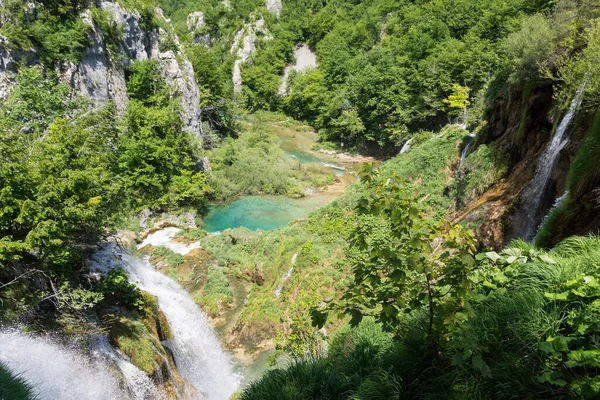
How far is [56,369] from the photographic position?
25.9 ft

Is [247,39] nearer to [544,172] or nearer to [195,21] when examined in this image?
[195,21]

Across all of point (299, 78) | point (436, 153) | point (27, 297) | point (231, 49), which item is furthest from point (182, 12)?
point (27, 297)

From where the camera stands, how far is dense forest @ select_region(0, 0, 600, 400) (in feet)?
12.0

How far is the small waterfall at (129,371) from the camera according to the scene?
353 inches

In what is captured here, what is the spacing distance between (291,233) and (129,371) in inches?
432

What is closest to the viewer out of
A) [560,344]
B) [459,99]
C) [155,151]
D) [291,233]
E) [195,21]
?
[560,344]

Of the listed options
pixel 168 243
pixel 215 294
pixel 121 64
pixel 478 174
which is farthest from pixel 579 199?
pixel 121 64

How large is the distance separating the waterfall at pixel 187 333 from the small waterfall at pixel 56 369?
11.3 feet

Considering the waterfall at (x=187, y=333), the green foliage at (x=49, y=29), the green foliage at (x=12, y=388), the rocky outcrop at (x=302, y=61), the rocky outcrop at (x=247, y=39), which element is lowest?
the waterfall at (x=187, y=333)

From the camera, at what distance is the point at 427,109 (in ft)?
122

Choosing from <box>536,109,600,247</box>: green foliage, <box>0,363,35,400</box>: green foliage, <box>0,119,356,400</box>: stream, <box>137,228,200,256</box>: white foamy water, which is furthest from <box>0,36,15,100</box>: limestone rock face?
<box>536,109,600,247</box>: green foliage

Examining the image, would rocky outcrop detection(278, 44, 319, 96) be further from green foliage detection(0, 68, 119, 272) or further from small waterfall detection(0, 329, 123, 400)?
small waterfall detection(0, 329, 123, 400)

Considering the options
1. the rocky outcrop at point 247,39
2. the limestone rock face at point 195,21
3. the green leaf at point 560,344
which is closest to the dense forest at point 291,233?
the green leaf at point 560,344

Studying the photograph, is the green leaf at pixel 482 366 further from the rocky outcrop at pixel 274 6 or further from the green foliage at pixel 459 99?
the rocky outcrop at pixel 274 6
